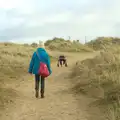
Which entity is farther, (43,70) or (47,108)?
(43,70)

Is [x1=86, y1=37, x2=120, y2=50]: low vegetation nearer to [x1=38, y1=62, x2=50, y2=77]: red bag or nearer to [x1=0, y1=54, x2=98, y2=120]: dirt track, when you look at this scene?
[x1=0, y1=54, x2=98, y2=120]: dirt track

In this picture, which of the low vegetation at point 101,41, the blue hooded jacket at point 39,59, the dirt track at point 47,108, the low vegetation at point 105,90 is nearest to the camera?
the low vegetation at point 105,90

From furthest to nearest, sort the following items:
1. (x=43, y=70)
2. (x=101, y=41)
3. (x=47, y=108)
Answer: (x=101, y=41) < (x=43, y=70) < (x=47, y=108)

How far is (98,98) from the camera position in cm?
1216

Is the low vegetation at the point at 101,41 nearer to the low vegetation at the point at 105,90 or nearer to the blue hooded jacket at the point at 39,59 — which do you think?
the low vegetation at the point at 105,90

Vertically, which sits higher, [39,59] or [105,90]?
[39,59]

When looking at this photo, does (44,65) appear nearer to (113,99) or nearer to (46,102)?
(46,102)

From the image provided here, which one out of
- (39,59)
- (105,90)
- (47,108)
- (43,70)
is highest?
(39,59)

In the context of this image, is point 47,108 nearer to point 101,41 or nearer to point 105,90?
point 105,90

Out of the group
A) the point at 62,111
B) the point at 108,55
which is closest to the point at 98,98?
the point at 62,111

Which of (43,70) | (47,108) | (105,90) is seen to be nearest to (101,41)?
(105,90)

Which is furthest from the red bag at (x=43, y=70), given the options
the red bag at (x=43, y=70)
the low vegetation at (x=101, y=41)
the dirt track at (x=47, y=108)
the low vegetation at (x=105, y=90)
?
the low vegetation at (x=101, y=41)

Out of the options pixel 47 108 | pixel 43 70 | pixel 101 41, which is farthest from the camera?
pixel 101 41

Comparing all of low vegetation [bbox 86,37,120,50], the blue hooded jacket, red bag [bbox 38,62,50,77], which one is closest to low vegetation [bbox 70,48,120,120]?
red bag [bbox 38,62,50,77]
